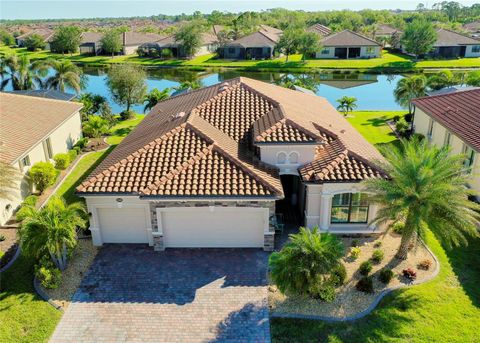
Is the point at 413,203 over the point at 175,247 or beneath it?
over

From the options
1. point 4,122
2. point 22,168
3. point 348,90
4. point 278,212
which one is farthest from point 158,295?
point 348,90

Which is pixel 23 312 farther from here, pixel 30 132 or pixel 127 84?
pixel 127 84

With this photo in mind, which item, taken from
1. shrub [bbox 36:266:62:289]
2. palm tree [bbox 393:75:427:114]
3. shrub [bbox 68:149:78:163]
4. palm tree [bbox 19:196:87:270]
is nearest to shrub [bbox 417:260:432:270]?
palm tree [bbox 19:196:87:270]

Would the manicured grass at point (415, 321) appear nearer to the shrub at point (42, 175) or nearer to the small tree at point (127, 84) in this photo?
the shrub at point (42, 175)

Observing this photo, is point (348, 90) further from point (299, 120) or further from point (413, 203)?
point (413, 203)

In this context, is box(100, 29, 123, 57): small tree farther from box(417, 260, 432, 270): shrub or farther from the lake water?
box(417, 260, 432, 270): shrub

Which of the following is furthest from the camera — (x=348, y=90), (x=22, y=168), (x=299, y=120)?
(x=348, y=90)

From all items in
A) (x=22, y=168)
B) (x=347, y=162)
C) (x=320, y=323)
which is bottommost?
(x=320, y=323)
